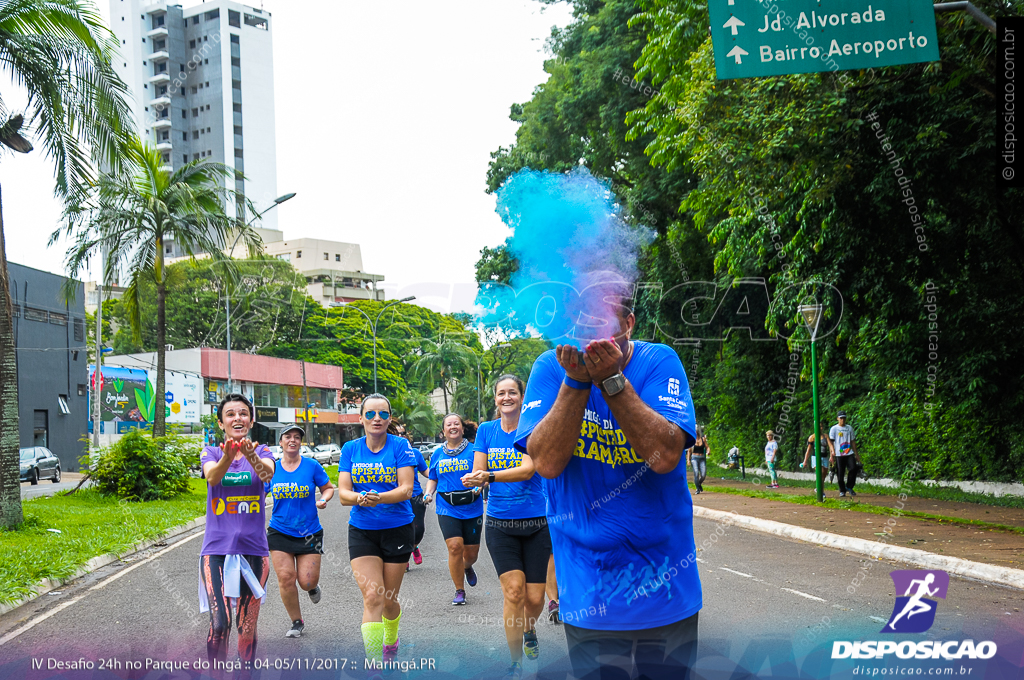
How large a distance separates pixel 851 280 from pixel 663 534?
12.8 m

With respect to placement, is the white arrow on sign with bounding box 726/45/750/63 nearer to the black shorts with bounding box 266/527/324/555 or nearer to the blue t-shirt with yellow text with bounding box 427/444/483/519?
the blue t-shirt with yellow text with bounding box 427/444/483/519

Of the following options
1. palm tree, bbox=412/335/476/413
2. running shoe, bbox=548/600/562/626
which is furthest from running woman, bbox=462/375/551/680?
palm tree, bbox=412/335/476/413

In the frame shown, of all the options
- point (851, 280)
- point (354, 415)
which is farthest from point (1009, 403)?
point (354, 415)

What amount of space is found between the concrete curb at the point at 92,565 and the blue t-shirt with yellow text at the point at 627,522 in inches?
291

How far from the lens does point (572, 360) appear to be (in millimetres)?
2537

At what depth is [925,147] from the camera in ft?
36.9

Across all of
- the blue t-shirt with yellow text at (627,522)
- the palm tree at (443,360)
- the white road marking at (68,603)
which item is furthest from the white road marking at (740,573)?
the palm tree at (443,360)

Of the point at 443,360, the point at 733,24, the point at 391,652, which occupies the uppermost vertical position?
the point at 733,24

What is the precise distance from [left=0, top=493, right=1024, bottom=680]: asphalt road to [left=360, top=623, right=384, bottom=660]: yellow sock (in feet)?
0.54

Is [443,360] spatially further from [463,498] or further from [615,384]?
[615,384]

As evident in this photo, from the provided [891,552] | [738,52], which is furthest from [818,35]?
[891,552]

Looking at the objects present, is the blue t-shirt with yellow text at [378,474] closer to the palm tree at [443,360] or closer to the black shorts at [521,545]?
the black shorts at [521,545]

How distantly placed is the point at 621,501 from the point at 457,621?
511 centimetres

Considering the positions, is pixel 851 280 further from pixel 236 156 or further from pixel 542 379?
pixel 236 156
